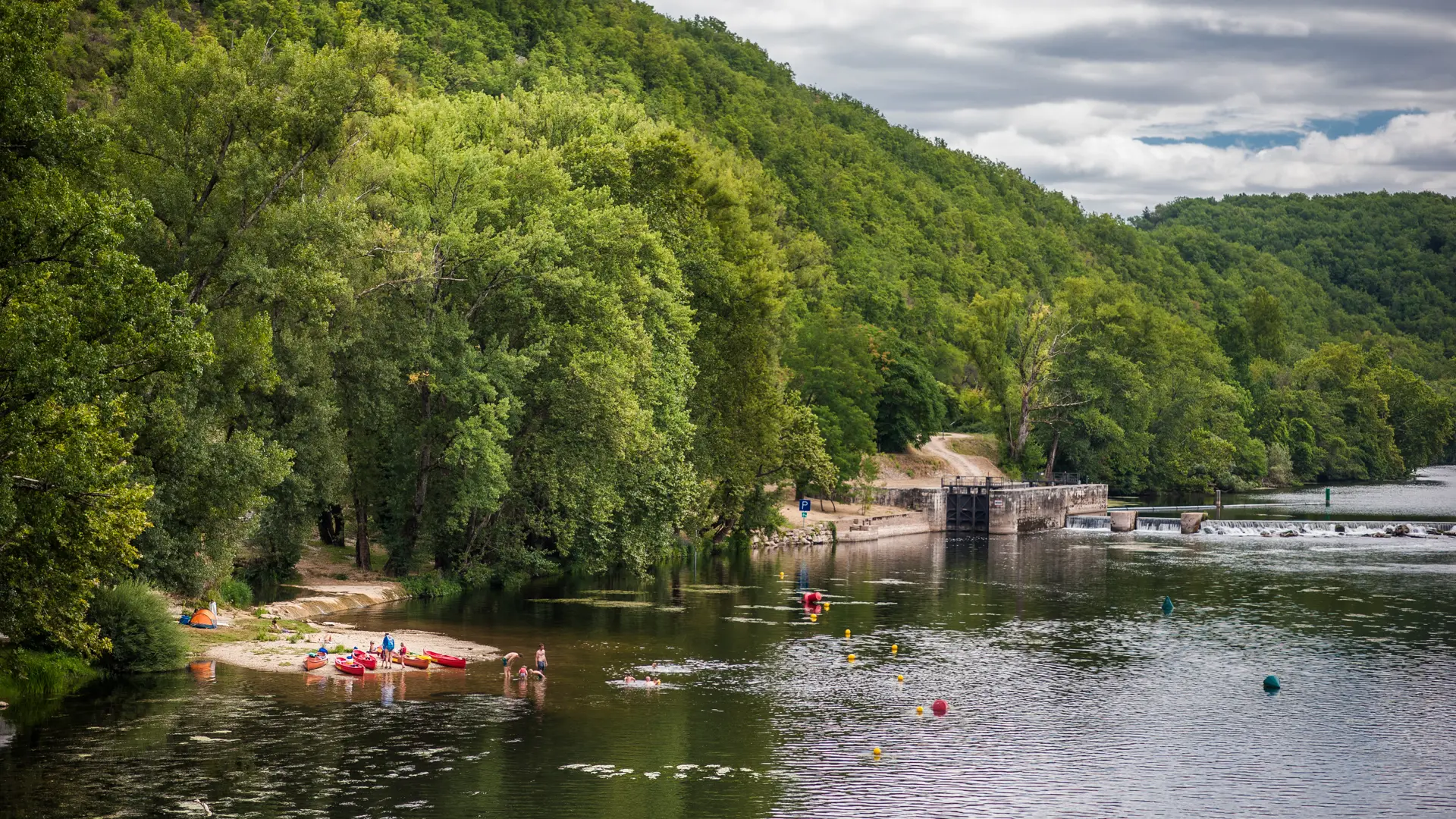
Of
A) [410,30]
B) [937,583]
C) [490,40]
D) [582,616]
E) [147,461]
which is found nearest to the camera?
[147,461]

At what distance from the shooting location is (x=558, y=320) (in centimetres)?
5981

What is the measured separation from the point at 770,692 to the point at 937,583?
30.7 meters

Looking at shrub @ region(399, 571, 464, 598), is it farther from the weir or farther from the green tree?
the weir

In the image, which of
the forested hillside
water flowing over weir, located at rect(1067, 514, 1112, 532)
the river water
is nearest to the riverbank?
the river water

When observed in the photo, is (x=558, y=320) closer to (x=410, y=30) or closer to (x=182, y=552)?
(x=182, y=552)

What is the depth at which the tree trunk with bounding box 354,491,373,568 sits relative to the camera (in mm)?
59500

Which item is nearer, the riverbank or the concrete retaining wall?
the riverbank

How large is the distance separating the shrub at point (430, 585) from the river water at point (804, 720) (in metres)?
1.04

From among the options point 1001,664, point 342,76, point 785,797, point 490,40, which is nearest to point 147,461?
point 342,76

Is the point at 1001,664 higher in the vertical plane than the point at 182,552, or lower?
lower

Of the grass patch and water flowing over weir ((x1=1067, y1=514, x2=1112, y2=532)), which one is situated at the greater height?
water flowing over weir ((x1=1067, y1=514, x2=1112, y2=532))

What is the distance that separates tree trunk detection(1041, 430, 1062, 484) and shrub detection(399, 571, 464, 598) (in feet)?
257

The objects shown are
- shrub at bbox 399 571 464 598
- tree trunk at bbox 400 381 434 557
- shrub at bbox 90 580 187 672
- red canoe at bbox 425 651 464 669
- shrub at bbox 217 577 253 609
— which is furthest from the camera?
shrub at bbox 399 571 464 598

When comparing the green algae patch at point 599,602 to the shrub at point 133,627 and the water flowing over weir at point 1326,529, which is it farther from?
the water flowing over weir at point 1326,529
